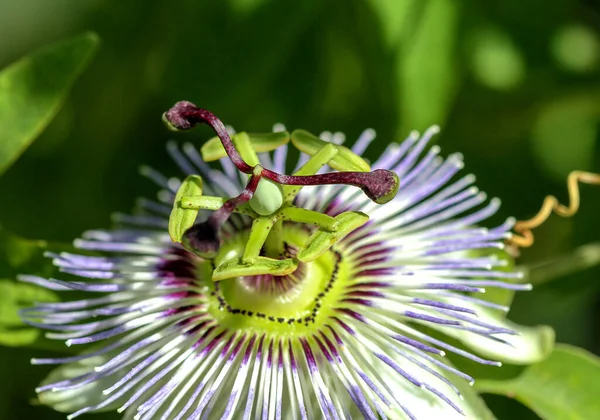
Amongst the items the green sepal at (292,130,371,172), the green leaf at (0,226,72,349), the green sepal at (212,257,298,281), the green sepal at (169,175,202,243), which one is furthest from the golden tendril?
the green leaf at (0,226,72,349)

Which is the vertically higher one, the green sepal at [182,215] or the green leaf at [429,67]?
the green leaf at [429,67]

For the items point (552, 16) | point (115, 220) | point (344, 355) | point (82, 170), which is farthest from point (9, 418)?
point (552, 16)

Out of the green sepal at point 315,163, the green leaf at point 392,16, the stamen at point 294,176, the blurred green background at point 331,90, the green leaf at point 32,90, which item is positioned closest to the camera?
the stamen at point 294,176

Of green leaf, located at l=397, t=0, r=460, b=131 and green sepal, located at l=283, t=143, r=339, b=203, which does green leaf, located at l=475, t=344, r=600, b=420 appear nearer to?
green sepal, located at l=283, t=143, r=339, b=203

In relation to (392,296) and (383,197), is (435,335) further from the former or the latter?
(383,197)

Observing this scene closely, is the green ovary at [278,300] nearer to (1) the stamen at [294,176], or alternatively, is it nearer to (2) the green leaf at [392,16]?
(1) the stamen at [294,176]

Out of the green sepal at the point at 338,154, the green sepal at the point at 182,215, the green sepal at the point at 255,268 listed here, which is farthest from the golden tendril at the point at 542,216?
the green sepal at the point at 182,215
